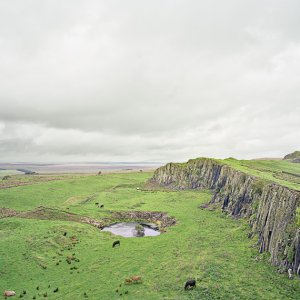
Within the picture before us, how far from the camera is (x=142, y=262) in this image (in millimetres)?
58688

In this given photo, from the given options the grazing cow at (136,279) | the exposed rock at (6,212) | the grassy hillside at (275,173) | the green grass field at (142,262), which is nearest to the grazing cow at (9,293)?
the green grass field at (142,262)

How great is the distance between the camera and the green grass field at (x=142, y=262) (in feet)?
147

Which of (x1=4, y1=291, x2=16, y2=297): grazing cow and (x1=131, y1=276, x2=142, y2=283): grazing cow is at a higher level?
(x1=131, y1=276, x2=142, y2=283): grazing cow

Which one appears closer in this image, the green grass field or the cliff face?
the green grass field

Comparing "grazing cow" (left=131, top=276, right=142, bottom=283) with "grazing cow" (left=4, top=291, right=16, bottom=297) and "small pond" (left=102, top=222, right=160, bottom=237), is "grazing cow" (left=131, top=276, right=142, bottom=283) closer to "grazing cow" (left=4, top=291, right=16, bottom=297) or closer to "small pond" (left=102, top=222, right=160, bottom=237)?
"grazing cow" (left=4, top=291, right=16, bottom=297)

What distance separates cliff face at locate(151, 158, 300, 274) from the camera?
46906mm

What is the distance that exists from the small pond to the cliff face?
79.7 ft

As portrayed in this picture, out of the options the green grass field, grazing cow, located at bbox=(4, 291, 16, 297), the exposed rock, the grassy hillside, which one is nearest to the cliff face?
the green grass field

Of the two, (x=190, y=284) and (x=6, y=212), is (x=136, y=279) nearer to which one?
(x=190, y=284)

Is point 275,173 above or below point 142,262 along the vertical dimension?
above

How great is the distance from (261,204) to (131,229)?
146ft

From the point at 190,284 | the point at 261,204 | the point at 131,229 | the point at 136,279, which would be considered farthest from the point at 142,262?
the point at 131,229

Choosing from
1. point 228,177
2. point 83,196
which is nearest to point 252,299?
point 228,177

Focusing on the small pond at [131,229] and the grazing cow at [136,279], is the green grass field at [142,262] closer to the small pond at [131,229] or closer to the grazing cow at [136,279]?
the grazing cow at [136,279]
